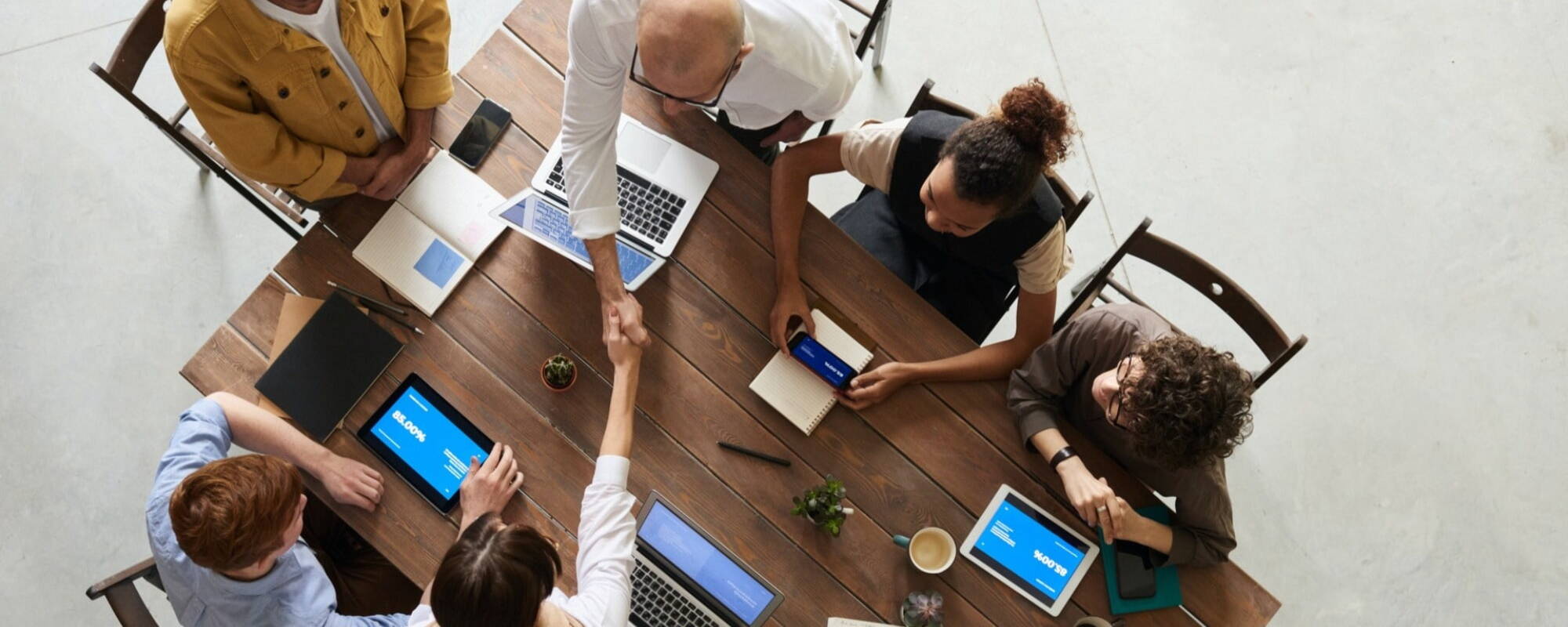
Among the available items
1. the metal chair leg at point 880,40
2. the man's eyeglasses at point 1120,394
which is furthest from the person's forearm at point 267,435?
the metal chair leg at point 880,40

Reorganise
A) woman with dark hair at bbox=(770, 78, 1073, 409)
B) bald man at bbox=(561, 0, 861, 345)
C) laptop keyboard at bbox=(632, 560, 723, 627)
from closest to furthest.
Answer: bald man at bbox=(561, 0, 861, 345) → woman with dark hair at bbox=(770, 78, 1073, 409) → laptop keyboard at bbox=(632, 560, 723, 627)

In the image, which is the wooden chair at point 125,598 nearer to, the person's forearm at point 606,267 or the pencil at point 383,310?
the pencil at point 383,310

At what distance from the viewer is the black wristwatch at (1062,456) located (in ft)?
6.35

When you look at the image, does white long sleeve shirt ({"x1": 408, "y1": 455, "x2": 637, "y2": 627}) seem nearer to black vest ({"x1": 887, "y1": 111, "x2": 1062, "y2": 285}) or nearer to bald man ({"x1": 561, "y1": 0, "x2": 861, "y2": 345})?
bald man ({"x1": 561, "y1": 0, "x2": 861, "y2": 345})

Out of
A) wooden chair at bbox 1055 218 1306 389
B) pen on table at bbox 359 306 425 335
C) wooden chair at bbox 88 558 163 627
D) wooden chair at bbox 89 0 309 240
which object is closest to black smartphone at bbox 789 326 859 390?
wooden chair at bbox 1055 218 1306 389

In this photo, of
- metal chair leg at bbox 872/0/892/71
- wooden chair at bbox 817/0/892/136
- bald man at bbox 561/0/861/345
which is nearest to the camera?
bald man at bbox 561/0/861/345

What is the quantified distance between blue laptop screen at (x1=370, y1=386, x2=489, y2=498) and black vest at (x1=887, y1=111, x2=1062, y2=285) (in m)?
1.07

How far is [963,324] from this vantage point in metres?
2.43

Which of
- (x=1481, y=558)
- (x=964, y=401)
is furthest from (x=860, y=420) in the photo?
(x=1481, y=558)

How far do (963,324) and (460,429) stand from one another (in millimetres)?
1268

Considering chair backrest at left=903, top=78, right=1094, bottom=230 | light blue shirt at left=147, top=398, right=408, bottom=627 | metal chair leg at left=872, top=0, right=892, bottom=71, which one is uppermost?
metal chair leg at left=872, top=0, right=892, bottom=71

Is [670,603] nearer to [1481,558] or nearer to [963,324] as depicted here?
[963,324]

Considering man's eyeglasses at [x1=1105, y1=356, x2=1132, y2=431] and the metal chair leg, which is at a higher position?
the metal chair leg

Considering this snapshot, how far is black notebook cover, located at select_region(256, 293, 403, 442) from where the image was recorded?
6.29 feet
